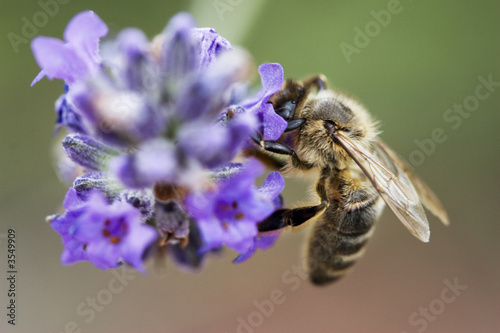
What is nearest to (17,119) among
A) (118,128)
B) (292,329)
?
(292,329)

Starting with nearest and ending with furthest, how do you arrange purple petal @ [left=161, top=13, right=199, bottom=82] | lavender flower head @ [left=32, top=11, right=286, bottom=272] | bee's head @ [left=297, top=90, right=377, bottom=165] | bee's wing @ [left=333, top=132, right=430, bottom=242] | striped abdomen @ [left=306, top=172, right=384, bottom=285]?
lavender flower head @ [left=32, top=11, right=286, bottom=272]
purple petal @ [left=161, top=13, right=199, bottom=82]
bee's wing @ [left=333, top=132, right=430, bottom=242]
bee's head @ [left=297, top=90, right=377, bottom=165]
striped abdomen @ [left=306, top=172, right=384, bottom=285]

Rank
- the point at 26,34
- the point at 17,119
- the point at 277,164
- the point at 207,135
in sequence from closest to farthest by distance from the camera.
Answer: the point at 207,135, the point at 277,164, the point at 26,34, the point at 17,119

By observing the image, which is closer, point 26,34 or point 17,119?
point 26,34

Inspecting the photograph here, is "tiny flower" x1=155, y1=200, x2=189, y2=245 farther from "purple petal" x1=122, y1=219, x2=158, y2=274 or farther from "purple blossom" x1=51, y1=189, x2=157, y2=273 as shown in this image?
"purple petal" x1=122, y1=219, x2=158, y2=274

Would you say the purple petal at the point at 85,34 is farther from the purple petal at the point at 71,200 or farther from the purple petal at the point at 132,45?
the purple petal at the point at 71,200

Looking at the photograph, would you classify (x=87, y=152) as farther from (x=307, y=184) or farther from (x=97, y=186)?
(x=307, y=184)

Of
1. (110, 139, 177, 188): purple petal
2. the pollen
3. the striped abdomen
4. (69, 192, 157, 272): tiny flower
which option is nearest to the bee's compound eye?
the striped abdomen

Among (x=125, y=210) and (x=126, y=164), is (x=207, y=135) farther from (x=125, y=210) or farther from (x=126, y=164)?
(x=125, y=210)
